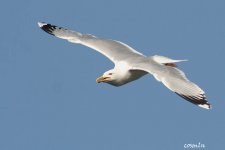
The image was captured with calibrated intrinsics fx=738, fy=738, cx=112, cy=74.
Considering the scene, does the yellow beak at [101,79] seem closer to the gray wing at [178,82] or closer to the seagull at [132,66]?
the seagull at [132,66]

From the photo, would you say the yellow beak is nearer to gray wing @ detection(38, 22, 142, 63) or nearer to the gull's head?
the gull's head

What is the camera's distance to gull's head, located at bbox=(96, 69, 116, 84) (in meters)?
15.3

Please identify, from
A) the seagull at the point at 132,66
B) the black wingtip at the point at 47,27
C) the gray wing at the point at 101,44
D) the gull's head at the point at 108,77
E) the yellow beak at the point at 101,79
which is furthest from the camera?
the black wingtip at the point at 47,27

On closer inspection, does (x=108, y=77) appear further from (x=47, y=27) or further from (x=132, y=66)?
(x=47, y=27)

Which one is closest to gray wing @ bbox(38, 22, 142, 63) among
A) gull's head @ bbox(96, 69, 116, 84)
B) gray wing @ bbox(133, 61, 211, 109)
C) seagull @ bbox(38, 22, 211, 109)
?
seagull @ bbox(38, 22, 211, 109)

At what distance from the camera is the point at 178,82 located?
13.6m

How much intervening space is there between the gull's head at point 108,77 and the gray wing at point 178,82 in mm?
721

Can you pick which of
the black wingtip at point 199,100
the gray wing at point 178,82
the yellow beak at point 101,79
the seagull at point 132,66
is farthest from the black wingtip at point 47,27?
the black wingtip at point 199,100

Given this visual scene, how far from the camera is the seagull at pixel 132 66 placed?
1332 centimetres

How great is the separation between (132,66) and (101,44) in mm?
1996

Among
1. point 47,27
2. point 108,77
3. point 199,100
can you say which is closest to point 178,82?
point 199,100

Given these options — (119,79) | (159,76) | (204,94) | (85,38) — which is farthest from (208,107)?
(85,38)

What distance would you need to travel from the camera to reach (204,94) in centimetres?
1313

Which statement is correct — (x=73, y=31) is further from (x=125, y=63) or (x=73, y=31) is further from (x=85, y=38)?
(x=125, y=63)
